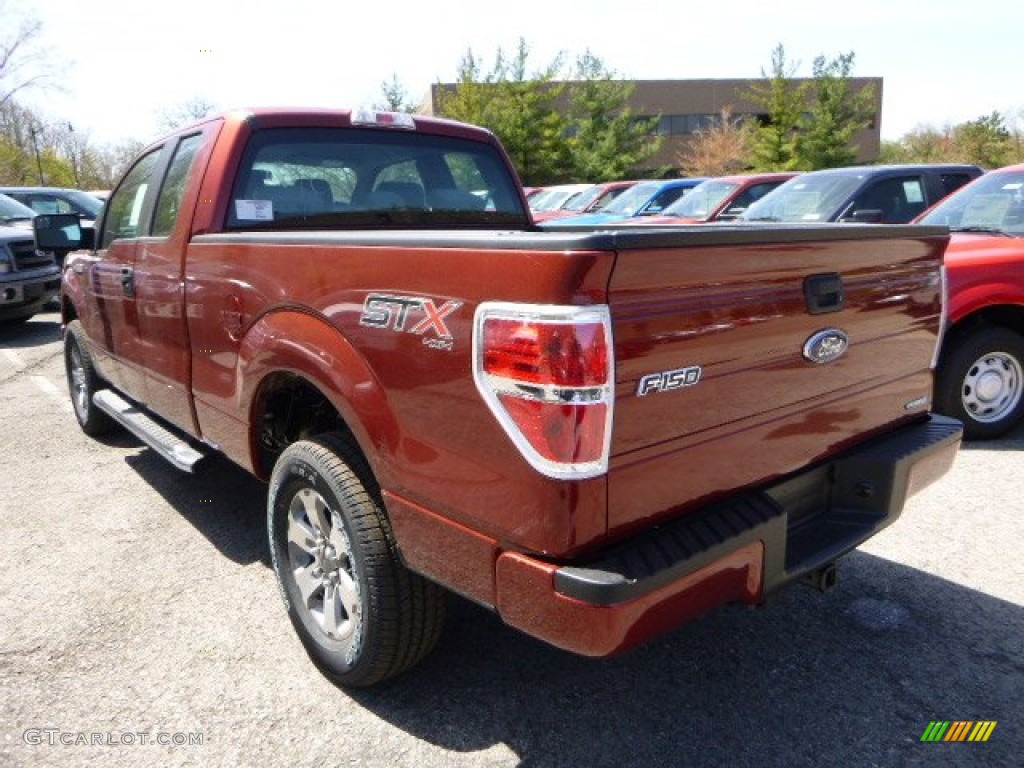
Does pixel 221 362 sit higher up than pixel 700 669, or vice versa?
pixel 221 362

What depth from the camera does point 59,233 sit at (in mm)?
4852

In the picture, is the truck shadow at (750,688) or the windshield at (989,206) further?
the windshield at (989,206)

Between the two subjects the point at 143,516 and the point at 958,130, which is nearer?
the point at 143,516

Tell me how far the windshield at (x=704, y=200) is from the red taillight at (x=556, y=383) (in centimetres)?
971

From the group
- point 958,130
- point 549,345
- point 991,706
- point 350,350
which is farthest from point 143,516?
point 958,130

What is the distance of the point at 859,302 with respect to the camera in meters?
2.47

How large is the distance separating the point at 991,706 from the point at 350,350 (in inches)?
93.5

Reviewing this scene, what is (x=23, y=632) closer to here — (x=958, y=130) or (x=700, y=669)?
(x=700, y=669)

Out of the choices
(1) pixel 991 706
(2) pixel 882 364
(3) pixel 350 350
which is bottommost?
(1) pixel 991 706

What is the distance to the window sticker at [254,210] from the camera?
10.9 ft

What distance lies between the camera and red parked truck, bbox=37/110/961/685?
1.79 meters

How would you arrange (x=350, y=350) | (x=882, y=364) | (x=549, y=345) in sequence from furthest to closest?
(x=882, y=364) < (x=350, y=350) < (x=549, y=345)

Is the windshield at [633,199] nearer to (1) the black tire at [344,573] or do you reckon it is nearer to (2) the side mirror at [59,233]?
(2) the side mirror at [59,233]

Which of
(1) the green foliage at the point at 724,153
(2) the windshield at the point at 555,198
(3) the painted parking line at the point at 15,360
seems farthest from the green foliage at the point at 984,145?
(3) the painted parking line at the point at 15,360
